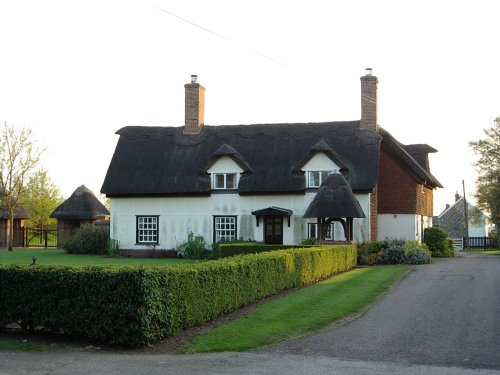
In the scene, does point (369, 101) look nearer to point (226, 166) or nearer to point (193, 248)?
point (226, 166)

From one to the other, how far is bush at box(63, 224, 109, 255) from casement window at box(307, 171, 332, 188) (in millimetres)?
12886

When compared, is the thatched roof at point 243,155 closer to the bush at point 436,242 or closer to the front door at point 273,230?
the front door at point 273,230

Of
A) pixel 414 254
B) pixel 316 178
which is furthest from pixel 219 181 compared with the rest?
pixel 414 254

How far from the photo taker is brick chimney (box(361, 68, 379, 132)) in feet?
112

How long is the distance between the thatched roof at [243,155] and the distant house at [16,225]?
40.5 ft

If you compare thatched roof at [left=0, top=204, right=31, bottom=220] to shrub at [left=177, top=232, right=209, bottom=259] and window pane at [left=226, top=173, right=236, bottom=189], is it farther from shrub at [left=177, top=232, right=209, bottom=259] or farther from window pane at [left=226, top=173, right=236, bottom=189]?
window pane at [left=226, top=173, right=236, bottom=189]

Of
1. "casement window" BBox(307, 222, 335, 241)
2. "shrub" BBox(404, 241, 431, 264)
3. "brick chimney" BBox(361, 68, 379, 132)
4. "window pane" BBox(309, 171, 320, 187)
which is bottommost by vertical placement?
"shrub" BBox(404, 241, 431, 264)

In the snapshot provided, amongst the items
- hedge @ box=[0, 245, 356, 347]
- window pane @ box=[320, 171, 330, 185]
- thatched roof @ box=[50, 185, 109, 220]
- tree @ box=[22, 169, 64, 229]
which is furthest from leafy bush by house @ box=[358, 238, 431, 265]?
tree @ box=[22, 169, 64, 229]

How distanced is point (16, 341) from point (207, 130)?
89.0 feet

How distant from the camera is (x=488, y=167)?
173 feet

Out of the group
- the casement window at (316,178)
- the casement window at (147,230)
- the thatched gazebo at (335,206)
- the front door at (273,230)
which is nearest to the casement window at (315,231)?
the front door at (273,230)

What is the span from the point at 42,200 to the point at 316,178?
3161cm

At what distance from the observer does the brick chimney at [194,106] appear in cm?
3697

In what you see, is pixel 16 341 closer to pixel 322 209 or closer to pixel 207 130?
pixel 322 209
